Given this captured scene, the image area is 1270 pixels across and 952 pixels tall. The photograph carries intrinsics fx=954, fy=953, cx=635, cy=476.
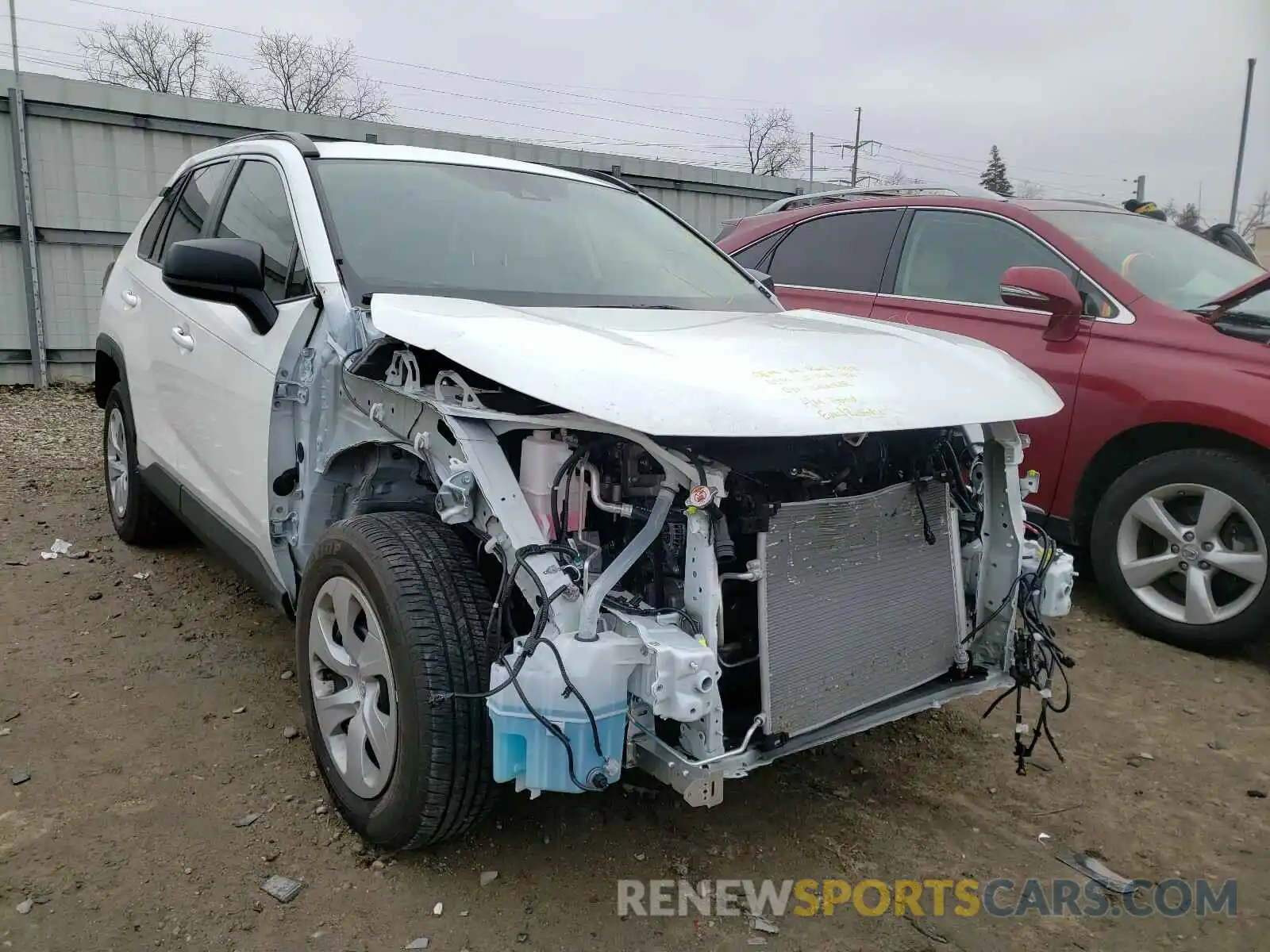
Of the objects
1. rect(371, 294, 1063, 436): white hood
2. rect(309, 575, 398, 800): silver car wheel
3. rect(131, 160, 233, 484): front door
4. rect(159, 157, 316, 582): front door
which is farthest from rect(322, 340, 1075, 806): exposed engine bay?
rect(131, 160, 233, 484): front door

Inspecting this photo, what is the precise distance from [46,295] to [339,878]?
861 cm

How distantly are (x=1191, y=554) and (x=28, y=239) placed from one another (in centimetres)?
949

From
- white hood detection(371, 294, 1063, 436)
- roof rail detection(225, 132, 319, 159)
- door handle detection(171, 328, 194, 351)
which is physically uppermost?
roof rail detection(225, 132, 319, 159)

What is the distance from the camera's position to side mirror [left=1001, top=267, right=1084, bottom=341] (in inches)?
153

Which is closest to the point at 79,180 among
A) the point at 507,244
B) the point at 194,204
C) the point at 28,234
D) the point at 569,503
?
the point at 28,234

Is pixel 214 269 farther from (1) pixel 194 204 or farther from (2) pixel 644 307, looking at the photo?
(1) pixel 194 204

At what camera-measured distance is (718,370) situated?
6.77 ft

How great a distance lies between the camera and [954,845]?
2.58 metres

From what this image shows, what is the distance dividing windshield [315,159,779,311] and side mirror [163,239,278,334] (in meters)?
0.26

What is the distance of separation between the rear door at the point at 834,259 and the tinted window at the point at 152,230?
3195 mm

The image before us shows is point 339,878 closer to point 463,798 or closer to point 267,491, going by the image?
point 463,798

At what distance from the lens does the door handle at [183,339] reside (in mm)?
3420

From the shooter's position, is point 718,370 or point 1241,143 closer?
point 718,370

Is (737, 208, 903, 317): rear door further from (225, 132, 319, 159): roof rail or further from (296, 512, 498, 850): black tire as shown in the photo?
(296, 512, 498, 850): black tire
